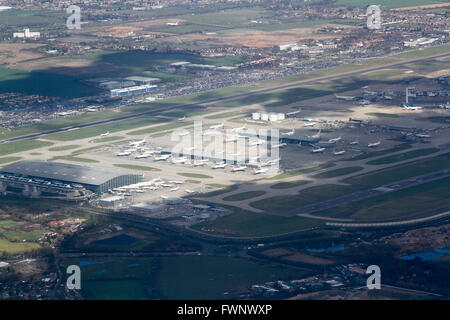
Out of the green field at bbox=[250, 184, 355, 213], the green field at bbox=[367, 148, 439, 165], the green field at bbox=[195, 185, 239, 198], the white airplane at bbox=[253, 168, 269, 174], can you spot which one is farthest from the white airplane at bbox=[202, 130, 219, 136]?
the green field at bbox=[250, 184, 355, 213]

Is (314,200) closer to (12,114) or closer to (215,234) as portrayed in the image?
(215,234)

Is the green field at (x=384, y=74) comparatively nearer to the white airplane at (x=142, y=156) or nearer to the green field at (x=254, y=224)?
the white airplane at (x=142, y=156)

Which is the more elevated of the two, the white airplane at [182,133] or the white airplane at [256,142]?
the white airplane at [182,133]

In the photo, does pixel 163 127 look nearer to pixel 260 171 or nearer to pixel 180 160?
pixel 180 160

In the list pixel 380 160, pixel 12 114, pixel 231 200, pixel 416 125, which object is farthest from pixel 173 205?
pixel 12 114

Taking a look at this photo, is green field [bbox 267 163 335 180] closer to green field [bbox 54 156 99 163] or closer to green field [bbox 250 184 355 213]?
green field [bbox 250 184 355 213]

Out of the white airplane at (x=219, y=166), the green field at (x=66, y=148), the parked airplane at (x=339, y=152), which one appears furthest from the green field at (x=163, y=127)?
the parked airplane at (x=339, y=152)

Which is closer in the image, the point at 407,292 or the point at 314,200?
the point at 407,292
